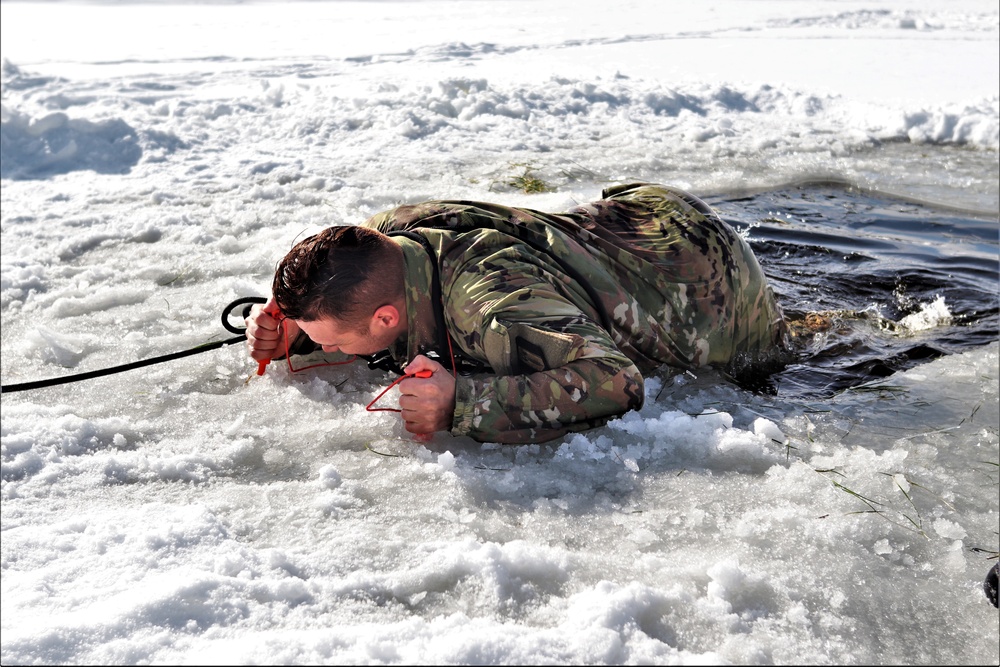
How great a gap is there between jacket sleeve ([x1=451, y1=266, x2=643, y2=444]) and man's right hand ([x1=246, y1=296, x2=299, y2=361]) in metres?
0.79

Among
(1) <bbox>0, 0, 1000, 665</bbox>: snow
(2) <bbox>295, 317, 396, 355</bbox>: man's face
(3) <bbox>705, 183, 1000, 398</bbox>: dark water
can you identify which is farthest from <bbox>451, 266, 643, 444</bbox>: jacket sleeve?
(3) <bbox>705, 183, 1000, 398</bbox>: dark water

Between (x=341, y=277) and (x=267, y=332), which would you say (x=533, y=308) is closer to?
(x=341, y=277)

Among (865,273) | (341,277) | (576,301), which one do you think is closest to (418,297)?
(341,277)

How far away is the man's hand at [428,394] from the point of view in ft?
8.05

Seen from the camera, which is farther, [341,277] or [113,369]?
[113,369]

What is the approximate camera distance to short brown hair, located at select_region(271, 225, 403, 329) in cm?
244

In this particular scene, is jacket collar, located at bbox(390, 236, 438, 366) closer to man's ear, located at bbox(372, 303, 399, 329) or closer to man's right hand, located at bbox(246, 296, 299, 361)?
man's ear, located at bbox(372, 303, 399, 329)

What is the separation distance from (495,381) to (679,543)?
68 centimetres

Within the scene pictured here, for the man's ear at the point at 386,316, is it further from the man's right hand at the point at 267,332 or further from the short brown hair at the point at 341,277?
the man's right hand at the point at 267,332

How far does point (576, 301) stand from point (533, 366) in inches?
10.0

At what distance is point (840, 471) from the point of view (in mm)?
2438

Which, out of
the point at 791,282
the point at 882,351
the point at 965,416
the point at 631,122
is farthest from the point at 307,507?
the point at 631,122

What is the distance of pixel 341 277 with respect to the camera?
96.1 inches

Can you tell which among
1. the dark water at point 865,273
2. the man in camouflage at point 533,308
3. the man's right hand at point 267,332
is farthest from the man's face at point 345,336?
the dark water at point 865,273
